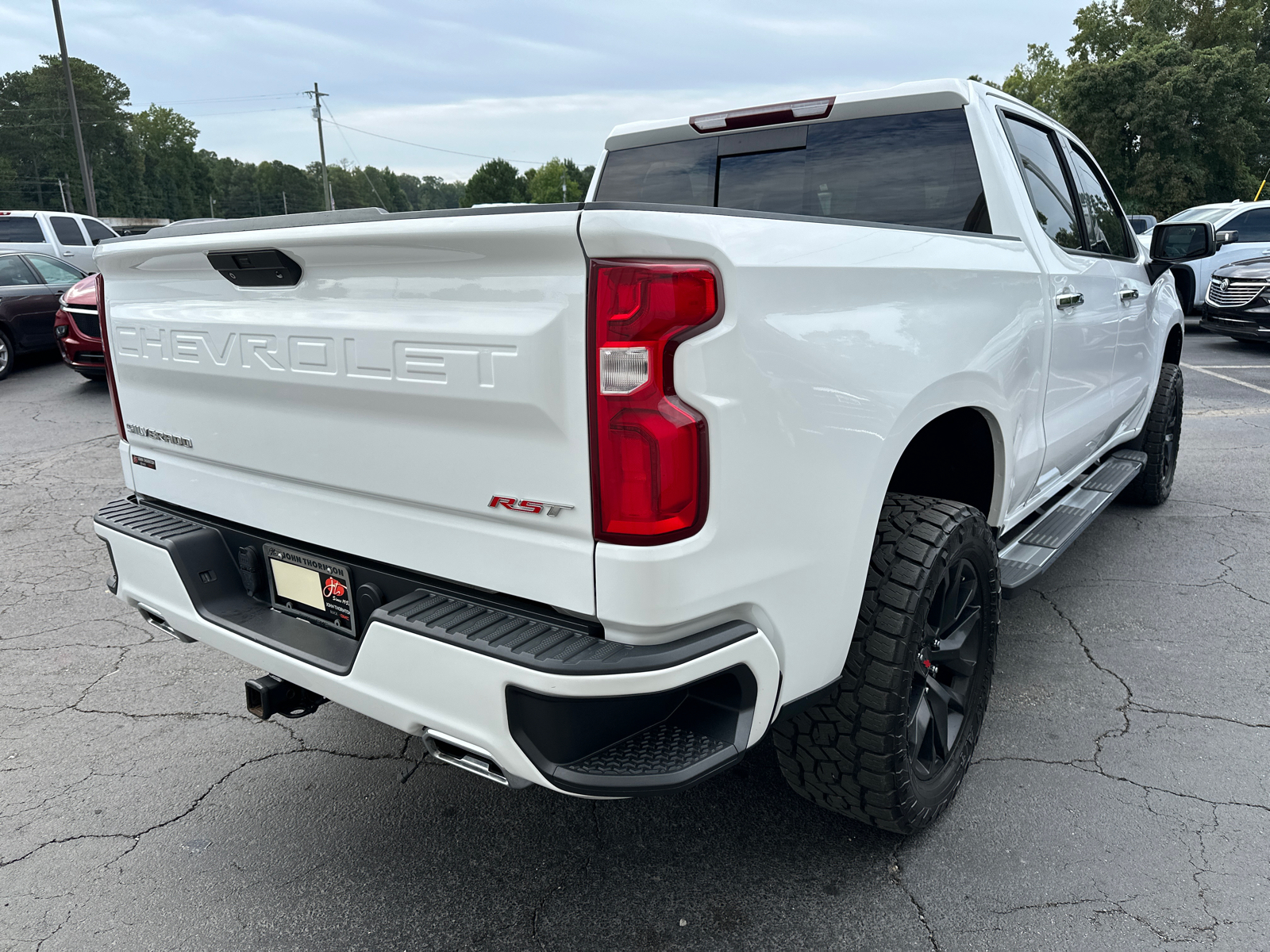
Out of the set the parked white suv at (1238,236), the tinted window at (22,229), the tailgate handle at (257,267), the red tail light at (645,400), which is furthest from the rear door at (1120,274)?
the tinted window at (22,229)

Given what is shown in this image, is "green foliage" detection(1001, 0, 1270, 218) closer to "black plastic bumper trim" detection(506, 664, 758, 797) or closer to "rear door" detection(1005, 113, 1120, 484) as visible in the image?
"rear door" detection(1005, 113, 1120, 484)

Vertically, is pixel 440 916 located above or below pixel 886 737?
below

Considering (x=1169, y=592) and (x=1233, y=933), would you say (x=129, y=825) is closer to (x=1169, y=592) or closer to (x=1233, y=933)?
(x=1233, y=933)

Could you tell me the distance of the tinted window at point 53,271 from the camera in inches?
441

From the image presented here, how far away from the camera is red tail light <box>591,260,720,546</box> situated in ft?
5.21

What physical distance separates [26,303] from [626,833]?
1114cm

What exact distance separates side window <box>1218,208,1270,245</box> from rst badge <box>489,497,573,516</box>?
14.7 m

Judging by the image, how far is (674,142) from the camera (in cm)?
364

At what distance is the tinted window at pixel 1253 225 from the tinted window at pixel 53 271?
15854 millimetres

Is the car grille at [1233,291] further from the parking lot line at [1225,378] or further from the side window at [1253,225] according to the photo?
the side window at [1253,225]

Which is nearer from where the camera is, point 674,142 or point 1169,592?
point 674,142

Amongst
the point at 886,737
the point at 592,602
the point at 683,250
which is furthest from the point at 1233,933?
the point at 683,250

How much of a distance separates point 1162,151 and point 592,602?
4098 centimetres

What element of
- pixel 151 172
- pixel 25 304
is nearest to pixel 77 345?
pixel 25 304
